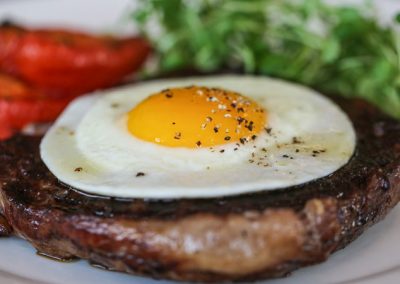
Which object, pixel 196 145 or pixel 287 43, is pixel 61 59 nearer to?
pixel 287 43

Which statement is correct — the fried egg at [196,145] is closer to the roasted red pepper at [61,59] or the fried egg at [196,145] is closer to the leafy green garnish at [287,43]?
the leafy green garnish at [287,43]

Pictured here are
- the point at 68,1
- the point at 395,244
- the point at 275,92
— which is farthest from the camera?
the point at 68,1

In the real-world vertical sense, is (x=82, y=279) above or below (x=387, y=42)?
below

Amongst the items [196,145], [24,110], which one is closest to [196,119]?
[196,145]

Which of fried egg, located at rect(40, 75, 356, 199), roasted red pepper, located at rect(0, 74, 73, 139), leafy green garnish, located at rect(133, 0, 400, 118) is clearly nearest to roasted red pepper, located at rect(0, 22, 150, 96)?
leafy green garnish, located at rect(133, 0, 400, 118)

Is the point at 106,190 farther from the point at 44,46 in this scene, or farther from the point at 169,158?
the point at 44,46

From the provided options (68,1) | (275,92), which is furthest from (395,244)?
(68,1)

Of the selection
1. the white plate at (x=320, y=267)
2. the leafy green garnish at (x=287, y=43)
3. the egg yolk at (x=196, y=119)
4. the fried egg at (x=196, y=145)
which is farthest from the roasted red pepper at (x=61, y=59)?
the white plate at (x=320, y=267)
